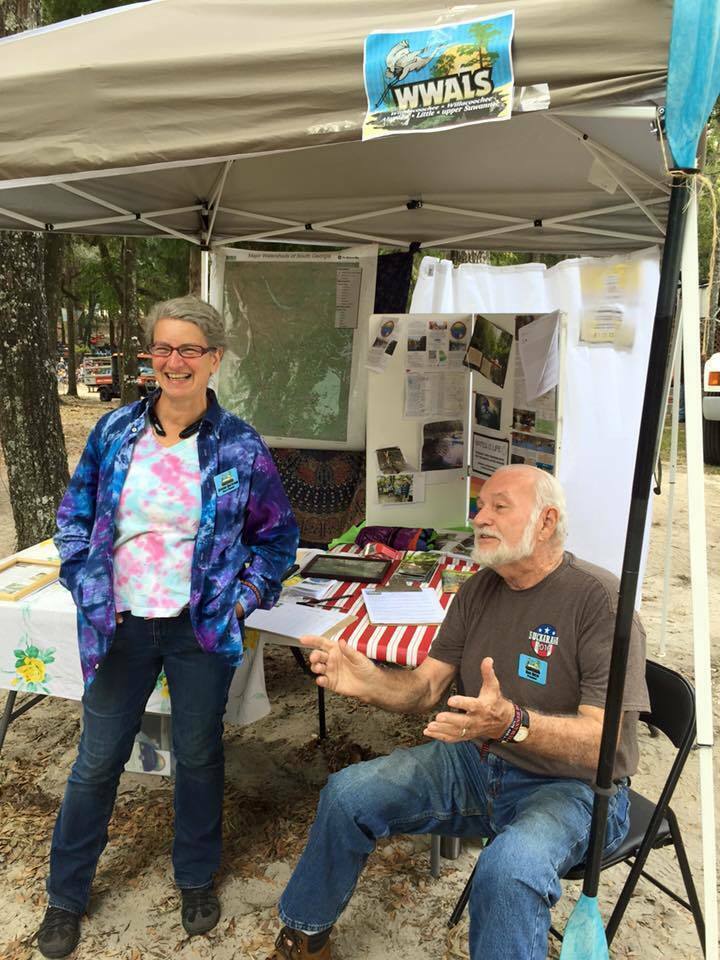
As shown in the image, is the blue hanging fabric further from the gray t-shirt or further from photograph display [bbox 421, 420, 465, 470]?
photograph display [bbox 421, 420, 465, 470]

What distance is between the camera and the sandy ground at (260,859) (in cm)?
216

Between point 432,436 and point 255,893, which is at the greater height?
point 432,436

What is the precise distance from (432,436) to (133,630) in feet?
6.21

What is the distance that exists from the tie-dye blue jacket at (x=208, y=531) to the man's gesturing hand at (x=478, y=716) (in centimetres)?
70

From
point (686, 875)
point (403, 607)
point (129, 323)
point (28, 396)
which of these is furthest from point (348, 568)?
point (129, 323)

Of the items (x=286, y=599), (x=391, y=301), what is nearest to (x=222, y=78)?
(x=286, y=599)

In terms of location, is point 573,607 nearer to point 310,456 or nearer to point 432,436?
point 432,436

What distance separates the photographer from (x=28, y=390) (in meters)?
4.85

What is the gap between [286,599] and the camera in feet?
8.29

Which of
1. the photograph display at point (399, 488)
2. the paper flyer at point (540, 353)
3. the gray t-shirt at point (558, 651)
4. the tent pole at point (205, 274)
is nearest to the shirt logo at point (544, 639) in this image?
the gray t-shirt at point (558, 651)

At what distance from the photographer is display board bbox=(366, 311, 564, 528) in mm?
3379

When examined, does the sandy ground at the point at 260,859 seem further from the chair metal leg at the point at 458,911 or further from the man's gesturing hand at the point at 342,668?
the man's gesturing hand at the point at 342,668

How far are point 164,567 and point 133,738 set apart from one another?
533mm

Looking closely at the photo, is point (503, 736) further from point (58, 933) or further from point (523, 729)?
point (58, 933)
